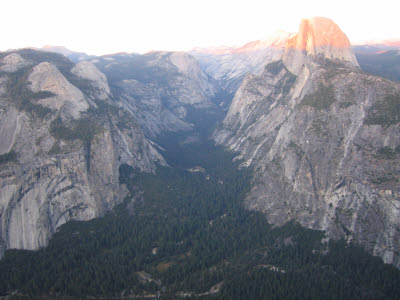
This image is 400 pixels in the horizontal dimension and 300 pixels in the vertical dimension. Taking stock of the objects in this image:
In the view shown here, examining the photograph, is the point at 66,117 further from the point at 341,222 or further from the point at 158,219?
the point at 341,222

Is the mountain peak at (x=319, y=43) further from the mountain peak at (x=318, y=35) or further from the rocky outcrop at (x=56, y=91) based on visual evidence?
the rocky outcrop at (x=56, y=91)

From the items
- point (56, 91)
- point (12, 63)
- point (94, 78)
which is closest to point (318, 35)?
point (94, 78)

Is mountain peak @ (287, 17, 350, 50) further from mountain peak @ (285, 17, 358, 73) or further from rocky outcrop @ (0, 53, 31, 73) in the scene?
rocky outcrop @ (0, 53, 31, 73)

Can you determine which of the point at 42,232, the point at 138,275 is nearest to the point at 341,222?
the point at 138,275

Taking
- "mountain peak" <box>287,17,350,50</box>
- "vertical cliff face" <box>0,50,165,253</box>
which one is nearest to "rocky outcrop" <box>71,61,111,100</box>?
"vertical cliff face" <box>0,50,165,253</box>

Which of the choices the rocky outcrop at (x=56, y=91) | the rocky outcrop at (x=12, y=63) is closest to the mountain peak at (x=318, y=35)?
the rocky outcrop at (x=56, y=91)

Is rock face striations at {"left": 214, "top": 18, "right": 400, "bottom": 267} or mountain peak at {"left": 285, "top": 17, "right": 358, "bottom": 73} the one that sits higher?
mountain peak at {"left": 285, "top": 17, "right": 358, "bottom": 73}
